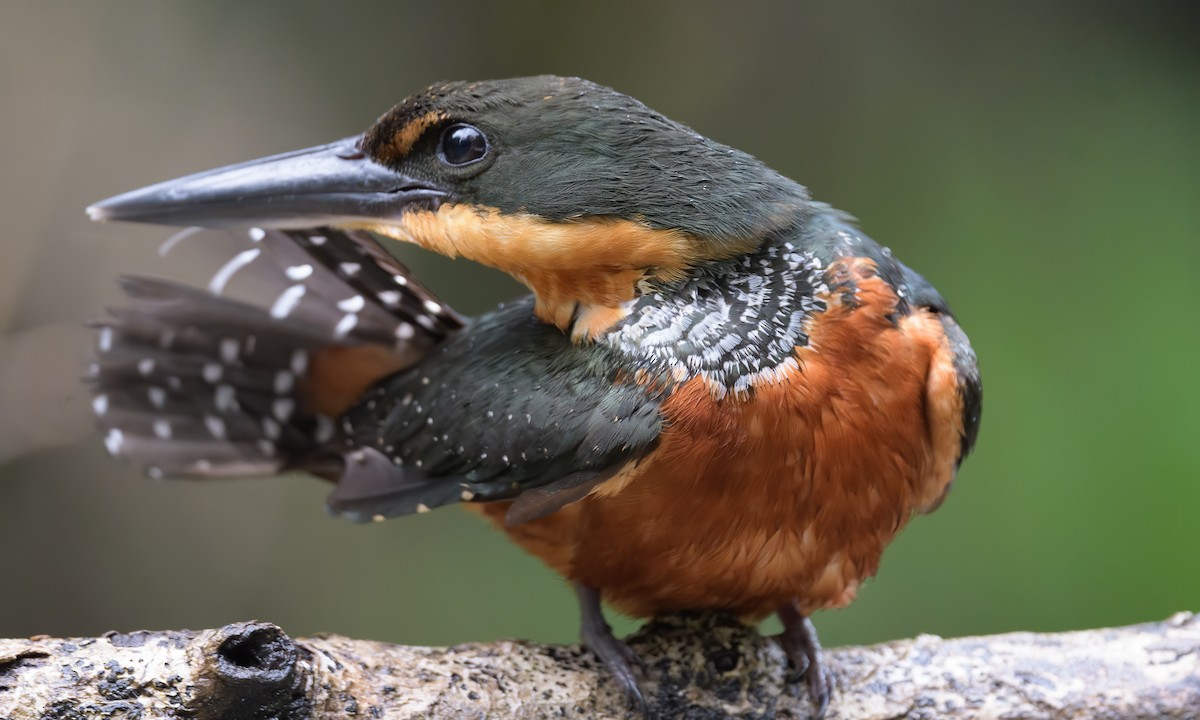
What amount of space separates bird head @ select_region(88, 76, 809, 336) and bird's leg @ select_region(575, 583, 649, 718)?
1.70ft

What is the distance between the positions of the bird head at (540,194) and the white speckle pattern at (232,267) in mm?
379

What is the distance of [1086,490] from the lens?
3330 mm

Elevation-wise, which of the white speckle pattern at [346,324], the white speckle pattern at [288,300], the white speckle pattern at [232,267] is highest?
the white speckle pattern at [232,267]

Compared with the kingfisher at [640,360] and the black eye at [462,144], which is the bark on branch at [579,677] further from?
the black eye at [462,144]

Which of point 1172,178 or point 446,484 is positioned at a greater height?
point 1172,178

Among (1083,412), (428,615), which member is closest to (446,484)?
(428,615)

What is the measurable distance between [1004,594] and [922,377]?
1.92 meters

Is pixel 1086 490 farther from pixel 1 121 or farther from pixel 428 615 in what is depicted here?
pixel 1 121

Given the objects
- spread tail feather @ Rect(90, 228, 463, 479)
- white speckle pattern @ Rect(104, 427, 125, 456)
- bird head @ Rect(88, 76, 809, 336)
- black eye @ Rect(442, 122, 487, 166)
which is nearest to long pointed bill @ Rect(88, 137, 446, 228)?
bird head @ Rect(88, 76, 809, 336)

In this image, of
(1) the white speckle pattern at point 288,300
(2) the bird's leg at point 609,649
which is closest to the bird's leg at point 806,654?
(2) the bird's leg at point 609,649

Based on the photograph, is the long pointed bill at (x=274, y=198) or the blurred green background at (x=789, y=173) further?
the blurred green background at (x=789, y=173)

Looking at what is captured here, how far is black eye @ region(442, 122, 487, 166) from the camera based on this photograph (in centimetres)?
167

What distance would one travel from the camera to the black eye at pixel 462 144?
5.48 ft

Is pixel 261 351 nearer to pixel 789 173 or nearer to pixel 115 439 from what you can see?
pixel 115 439
